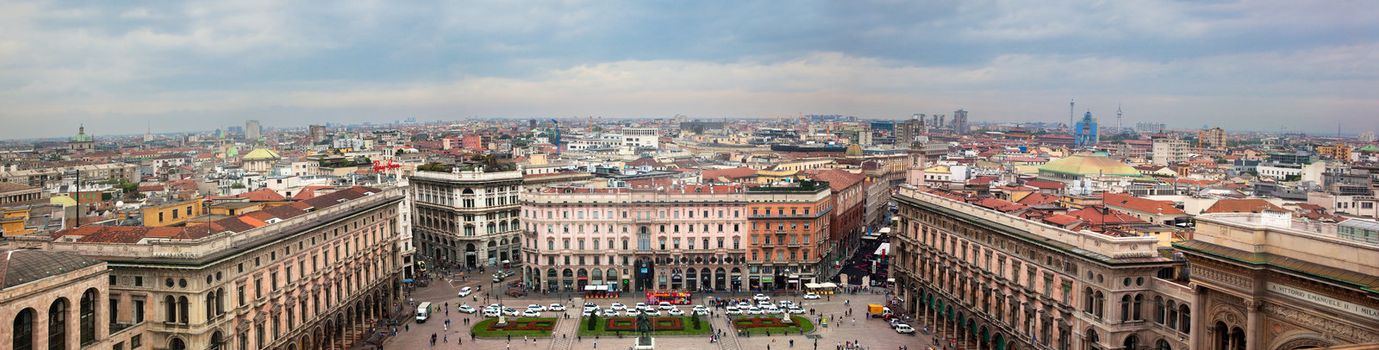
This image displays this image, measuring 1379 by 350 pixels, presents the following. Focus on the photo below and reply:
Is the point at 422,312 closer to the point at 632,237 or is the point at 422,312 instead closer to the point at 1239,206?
the point at 632,237

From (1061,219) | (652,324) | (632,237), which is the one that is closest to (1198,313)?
(1061,219)

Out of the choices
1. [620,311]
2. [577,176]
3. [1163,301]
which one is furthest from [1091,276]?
[577,176]

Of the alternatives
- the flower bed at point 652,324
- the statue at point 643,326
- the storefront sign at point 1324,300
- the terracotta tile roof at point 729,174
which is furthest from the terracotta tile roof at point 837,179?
the storefront sign at point 1324,300

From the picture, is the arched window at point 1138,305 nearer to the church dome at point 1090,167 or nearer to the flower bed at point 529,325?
the flower bed at point 529,325

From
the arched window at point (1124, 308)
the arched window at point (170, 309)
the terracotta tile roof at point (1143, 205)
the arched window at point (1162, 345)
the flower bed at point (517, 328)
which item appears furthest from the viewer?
the terracotta tile roof at point (1143, 205)

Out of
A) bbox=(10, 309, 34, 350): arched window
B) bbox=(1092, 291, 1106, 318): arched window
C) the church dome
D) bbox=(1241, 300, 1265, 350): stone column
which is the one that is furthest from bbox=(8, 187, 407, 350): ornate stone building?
the church dome

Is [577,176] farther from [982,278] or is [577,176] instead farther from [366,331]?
[982,278]

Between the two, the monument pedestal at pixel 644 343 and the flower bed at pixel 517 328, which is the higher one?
the monument pedestal at pixel 644 343

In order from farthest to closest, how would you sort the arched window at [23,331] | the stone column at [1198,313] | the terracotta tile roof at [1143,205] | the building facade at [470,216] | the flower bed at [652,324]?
the building facade at [470,216] → the terracotta tile roof at [1143,205] → the flower bed at [652,324] → the arched window at [23,331] → the stone column at [1198,313]
